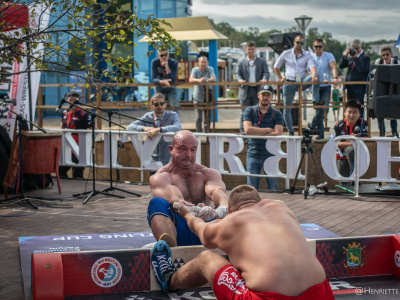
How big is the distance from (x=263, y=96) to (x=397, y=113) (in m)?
3.09

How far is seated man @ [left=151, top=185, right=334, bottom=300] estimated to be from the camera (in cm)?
402

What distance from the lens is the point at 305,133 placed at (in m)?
10.1

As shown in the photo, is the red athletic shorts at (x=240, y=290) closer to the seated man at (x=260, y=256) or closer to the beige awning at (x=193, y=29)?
the seated man at (x=260, y=256)

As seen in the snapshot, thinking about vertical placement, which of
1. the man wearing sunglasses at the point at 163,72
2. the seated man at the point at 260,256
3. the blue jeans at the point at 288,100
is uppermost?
the man wearing sunglasses at the point at 163,72

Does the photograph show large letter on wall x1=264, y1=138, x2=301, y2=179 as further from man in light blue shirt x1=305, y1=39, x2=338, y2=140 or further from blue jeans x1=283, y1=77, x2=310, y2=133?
man in light blue shirt x1=305, y1=39, x2=338, y2=140

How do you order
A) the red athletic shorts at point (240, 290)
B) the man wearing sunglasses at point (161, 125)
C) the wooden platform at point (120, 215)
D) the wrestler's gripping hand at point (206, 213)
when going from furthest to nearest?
the man wearing sunglasses at point (161, 125) → the wooden platform at point (120, 215) → the wrestler's gripping hand at point (206, 213) → the red athletic shorts at point (240, 290)

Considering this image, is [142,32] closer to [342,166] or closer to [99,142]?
[342,166]

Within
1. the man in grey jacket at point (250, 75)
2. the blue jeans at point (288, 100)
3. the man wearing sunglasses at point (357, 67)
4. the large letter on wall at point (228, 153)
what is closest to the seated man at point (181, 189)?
the large letter on wall at point (228, 153)

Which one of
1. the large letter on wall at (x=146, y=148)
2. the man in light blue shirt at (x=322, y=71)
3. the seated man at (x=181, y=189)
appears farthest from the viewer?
the man in light blue shirt at (x=322, y=71)

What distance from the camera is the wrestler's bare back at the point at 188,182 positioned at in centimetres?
632

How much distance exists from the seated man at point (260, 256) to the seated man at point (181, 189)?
118 cm

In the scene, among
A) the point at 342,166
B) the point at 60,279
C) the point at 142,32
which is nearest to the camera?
the point at 60,279

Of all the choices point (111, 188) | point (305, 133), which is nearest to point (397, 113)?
point (305, 133)

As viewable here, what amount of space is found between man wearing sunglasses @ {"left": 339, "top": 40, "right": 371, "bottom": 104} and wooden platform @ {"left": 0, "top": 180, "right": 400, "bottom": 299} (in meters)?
2.79
